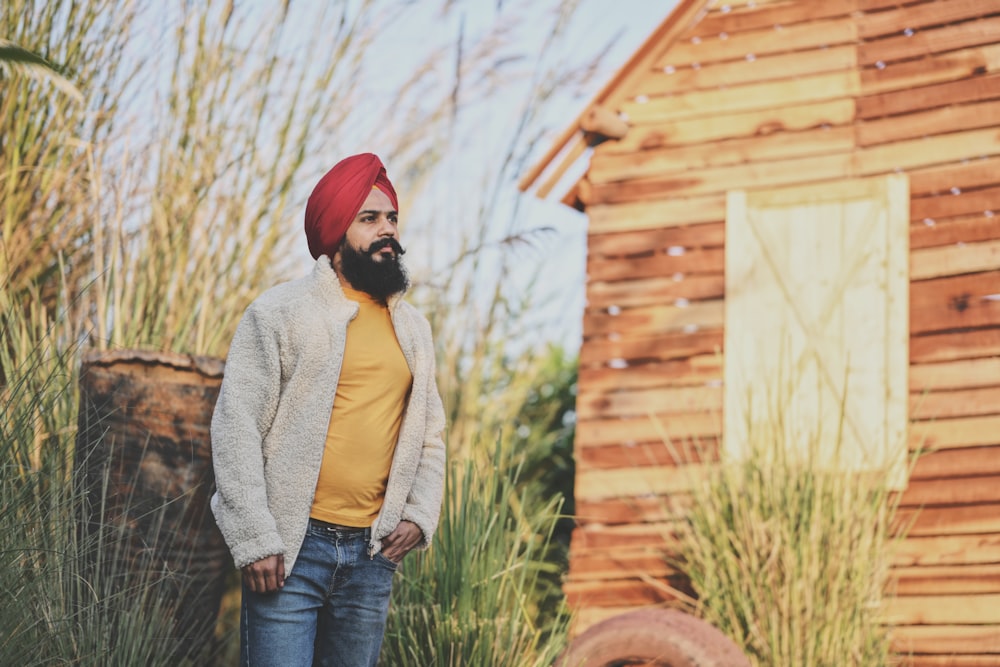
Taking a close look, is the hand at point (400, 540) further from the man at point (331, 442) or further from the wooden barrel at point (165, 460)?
the wooden barrel at point (165, 460)

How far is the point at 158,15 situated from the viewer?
16.5ft

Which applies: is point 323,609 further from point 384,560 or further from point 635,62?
point 635,62

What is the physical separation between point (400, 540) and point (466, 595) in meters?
0.96

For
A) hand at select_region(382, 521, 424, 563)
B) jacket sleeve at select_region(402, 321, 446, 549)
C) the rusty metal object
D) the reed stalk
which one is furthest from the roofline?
hand at select_region(382, 521, 424, 563)

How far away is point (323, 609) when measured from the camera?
9.79 feet

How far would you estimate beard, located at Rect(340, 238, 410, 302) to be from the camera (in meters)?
3.09

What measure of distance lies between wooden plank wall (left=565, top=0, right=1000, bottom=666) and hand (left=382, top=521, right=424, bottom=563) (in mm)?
2986

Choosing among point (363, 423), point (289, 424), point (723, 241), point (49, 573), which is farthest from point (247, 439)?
point (723, 241)

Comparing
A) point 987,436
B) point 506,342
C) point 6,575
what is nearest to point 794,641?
point 987,436

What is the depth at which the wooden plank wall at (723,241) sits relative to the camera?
561cm

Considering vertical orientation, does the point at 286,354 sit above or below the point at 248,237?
below

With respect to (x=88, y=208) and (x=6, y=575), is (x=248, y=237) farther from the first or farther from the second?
(x=6, y=575)

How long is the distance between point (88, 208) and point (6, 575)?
7.44 feet

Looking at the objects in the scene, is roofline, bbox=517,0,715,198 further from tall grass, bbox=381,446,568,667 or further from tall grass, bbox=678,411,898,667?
tall grass, bbox=381,446,568,667
